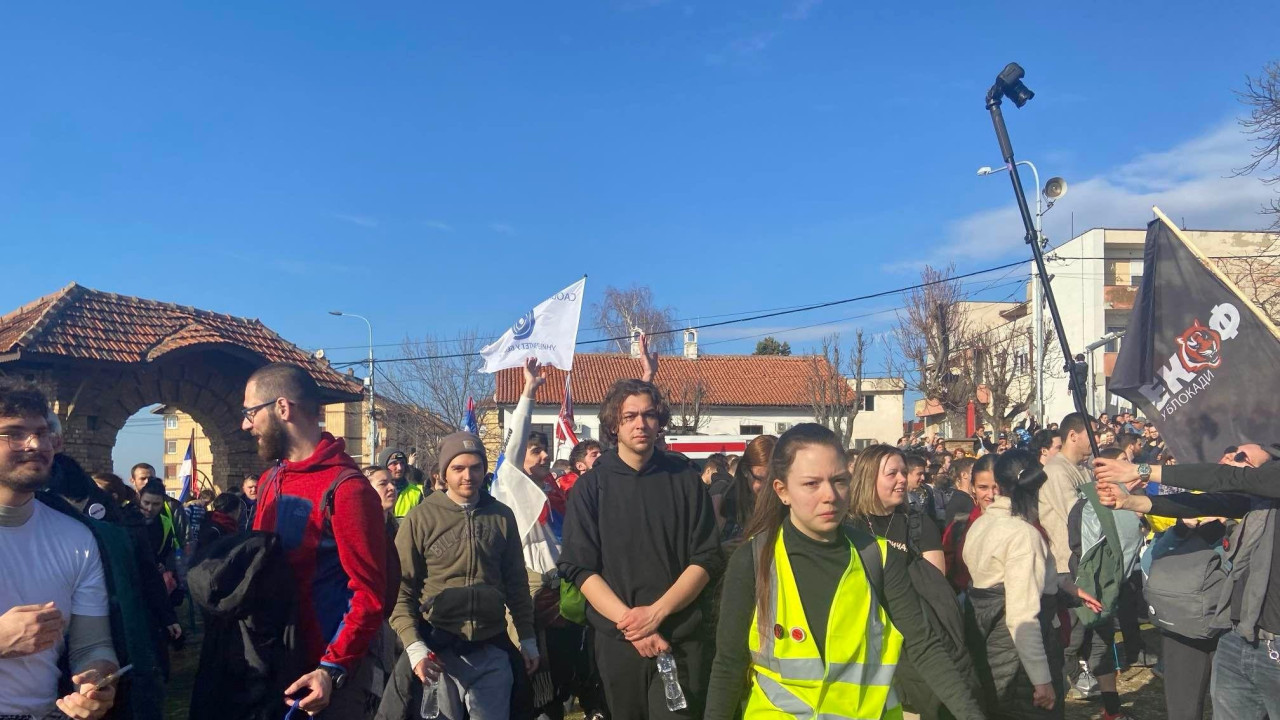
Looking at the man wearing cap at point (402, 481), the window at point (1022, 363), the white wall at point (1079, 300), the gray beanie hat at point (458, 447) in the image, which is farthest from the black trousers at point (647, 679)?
the white wall at point (1079, 300)

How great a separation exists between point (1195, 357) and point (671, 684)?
10.6ft

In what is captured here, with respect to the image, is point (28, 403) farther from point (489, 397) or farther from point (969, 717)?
point (489, 397)

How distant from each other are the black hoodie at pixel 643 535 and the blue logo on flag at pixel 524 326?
17.4 ft

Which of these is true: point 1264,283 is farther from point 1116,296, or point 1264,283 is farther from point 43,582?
point 1116,296

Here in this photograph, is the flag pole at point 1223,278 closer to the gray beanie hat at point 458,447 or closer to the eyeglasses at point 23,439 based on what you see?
the gray beanie hat at point 458,447

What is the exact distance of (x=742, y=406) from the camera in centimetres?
4822

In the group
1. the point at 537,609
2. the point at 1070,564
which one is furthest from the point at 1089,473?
the point at 537,609

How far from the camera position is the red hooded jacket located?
3.40 metres

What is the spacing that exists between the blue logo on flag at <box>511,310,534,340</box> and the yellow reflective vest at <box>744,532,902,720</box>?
6.75 meters

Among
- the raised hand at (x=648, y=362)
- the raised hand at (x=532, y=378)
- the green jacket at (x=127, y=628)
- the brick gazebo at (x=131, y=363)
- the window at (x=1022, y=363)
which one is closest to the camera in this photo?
the green jacket at (x=127, y=628)

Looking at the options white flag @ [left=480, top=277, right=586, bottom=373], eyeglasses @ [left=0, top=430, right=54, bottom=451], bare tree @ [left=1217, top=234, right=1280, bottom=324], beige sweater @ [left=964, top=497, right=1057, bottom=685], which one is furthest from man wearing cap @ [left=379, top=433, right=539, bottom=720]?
bare tree @ [left=1217, top=234, right=1280, bottom=324]

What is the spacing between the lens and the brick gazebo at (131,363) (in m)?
15.0

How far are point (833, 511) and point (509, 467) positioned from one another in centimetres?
316

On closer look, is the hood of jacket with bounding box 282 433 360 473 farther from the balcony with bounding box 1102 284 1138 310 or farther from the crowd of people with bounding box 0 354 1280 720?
the balcony with bounding box 1102 284 1138 310
